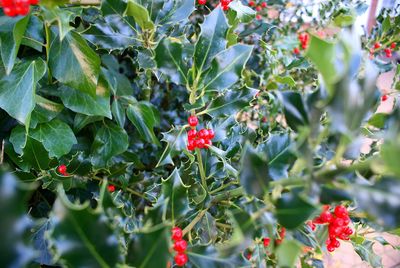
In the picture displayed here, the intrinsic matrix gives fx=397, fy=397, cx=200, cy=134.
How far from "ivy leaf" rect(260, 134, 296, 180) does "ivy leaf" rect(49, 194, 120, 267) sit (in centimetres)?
21

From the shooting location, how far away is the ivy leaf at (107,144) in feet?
2.90

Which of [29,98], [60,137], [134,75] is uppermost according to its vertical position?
[29,98]

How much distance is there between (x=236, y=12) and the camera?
873 mm

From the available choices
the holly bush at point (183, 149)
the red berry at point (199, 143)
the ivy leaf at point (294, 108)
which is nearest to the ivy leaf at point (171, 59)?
the holly bush at point (183, 149)

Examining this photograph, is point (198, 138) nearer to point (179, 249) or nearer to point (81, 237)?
point (179, 249)

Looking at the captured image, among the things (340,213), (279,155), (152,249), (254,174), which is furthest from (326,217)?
(152,249)

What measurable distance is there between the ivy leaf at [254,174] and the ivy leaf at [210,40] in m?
0.25

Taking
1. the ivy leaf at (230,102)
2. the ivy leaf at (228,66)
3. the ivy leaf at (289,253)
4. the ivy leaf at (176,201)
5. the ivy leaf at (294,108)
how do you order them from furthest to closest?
the ivy leaf at (230,102), the ivy leaf at (228,66), the ivy leaf at (176,201), the ivy leaf at (294,108), the ivy leaf at (289,253)

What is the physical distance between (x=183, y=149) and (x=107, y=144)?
27 cm

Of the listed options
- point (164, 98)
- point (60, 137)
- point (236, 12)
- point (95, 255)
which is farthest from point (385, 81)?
point (95, 255)

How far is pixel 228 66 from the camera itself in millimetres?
643

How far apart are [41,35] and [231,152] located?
44 centimetres

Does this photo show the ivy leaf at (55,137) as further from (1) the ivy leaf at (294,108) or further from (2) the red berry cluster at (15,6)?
(1) the ivy leaf at (294,108)

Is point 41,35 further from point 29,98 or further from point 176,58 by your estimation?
point 176,58
